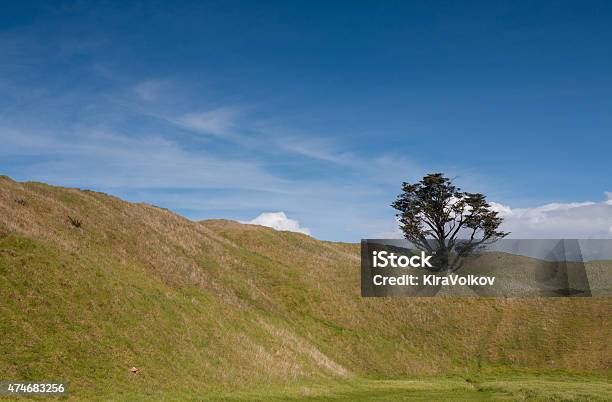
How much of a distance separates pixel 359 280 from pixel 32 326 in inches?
2016

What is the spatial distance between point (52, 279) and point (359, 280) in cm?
4761

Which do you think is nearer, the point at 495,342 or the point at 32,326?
the point at 32,326

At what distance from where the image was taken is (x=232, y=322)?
→ 49.7 metres

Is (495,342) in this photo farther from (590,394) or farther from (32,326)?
(32,326)

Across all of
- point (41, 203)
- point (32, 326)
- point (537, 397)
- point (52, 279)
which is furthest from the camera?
point (41, 203)

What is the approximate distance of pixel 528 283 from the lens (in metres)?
83.6

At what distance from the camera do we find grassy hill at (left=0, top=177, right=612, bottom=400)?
34.0m

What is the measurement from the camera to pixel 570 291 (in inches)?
3162

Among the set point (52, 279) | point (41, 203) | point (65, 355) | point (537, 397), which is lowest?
point (537, 397)

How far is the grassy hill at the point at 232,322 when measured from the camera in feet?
111

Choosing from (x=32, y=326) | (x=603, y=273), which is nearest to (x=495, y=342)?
(x=603, y=273)

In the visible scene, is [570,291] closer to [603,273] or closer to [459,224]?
[603,273]

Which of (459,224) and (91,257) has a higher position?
(459,224)

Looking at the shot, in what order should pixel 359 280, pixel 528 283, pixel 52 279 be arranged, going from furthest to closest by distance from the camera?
pixel 528 283
pixel 359 280
pixel 52 279
